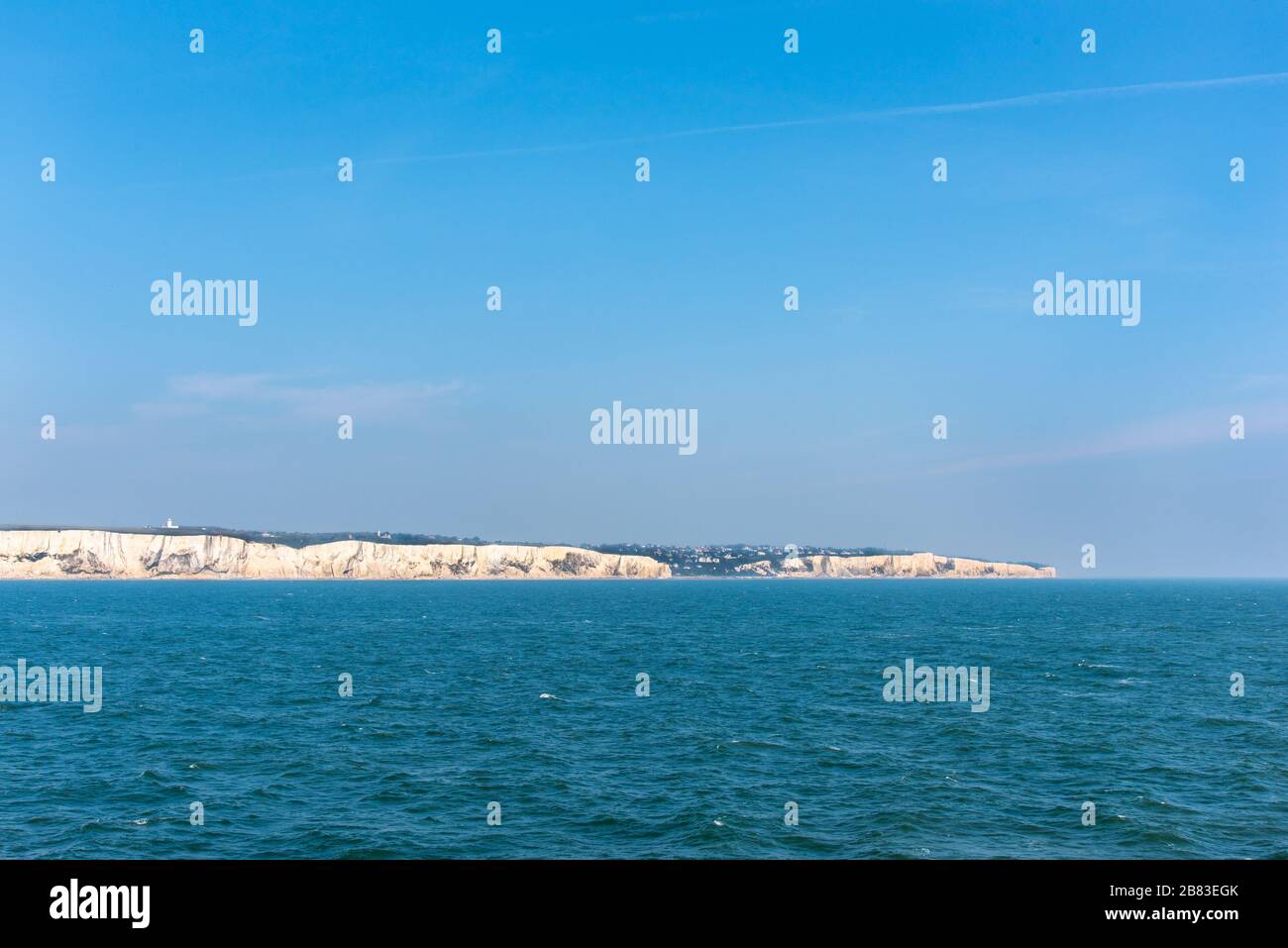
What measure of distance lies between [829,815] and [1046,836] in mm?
7886

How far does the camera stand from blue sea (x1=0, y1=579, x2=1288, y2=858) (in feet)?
106

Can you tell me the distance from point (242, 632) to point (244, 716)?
6225 cm

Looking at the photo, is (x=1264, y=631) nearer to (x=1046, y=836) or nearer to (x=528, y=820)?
(x=1046, y=836)

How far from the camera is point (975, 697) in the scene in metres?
62.7

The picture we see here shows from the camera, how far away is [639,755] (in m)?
44.5

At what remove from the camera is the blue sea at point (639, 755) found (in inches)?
1275

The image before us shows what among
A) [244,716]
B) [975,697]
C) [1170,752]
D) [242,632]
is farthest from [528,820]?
[242,632]

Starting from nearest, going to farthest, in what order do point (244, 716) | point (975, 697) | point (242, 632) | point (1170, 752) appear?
point (1170, 752) → point (244, 716) → point (975, 697) → point (242, 632)
